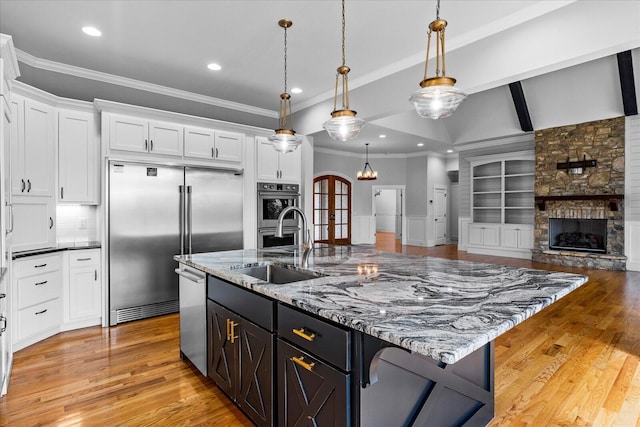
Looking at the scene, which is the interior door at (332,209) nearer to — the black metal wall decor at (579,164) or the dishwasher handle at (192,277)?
the black metal wall decor at (579,164)

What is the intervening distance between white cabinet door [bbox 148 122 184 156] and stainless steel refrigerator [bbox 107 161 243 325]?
22 centimetres

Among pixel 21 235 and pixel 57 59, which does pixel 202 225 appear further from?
pixel 57 59

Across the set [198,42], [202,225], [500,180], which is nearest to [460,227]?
[500,180]

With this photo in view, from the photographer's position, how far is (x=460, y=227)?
9617mm

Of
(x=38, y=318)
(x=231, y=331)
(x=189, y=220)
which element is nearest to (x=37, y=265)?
(x=38, y=318)

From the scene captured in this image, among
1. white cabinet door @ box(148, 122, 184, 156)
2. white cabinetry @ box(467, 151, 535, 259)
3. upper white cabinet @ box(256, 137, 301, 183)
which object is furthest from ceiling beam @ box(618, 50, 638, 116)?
white cabinet door @ box(148, 122, 184, 156)

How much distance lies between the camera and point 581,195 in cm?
697

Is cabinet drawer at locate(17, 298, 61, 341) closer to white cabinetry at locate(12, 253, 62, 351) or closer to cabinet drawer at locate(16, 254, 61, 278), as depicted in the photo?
white cabinetry at locate(12, 253, 62, 351)

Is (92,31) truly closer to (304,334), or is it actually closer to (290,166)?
(290,166)

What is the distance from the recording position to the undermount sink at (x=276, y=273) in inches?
85.1

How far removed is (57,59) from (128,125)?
1032mm

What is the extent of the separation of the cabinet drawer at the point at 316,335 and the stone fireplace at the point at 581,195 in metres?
7.60

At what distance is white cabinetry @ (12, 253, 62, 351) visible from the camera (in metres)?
2.98

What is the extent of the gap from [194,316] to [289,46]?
2.75 metres
